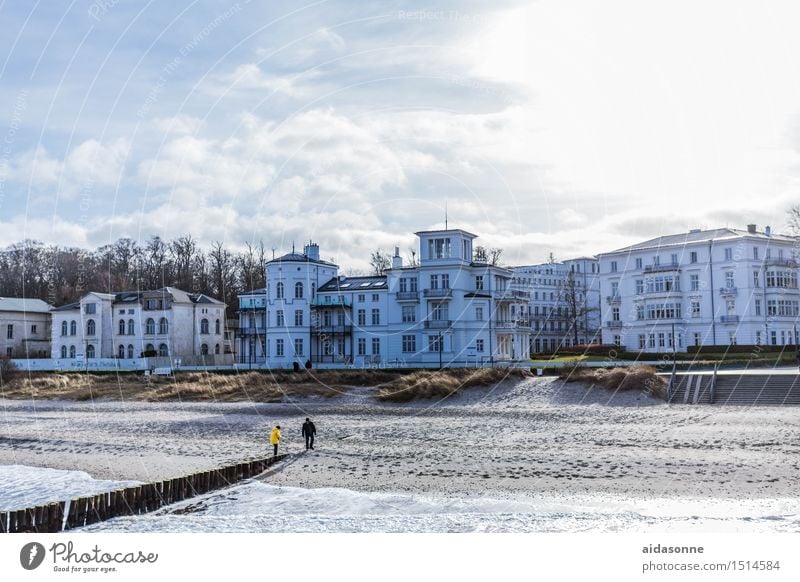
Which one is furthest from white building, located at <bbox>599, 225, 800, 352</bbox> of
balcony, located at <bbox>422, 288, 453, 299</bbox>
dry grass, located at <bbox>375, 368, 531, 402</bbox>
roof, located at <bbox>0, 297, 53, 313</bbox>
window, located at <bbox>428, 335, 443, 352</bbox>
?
roof, located at <bbox>0, 297, 53, 313</bbox>

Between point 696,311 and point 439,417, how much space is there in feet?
98.3

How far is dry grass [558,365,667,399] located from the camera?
36938mm

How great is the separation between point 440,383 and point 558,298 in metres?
55.3

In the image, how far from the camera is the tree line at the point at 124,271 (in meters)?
78.1

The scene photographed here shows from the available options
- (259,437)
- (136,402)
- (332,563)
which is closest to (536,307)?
(136,402)

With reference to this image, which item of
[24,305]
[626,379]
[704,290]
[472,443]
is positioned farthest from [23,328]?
[472,443]

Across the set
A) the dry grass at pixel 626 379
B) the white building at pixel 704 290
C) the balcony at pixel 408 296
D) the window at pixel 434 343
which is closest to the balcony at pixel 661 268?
the white building at pixel 704 290

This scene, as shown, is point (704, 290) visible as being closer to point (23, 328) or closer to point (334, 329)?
point (334, 329)

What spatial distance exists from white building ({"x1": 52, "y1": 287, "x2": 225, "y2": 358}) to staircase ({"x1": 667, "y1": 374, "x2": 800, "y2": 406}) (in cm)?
4323

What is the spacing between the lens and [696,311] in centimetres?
5806

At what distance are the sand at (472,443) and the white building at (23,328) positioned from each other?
3481 cm

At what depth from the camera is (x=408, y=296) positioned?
55.7 m

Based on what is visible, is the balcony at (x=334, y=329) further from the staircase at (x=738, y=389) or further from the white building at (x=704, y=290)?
the staircase at (x=738, y=389)

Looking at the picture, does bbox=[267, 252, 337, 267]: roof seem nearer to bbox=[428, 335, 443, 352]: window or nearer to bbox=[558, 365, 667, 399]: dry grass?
bbox=[428, 335, 443, 352]: window
